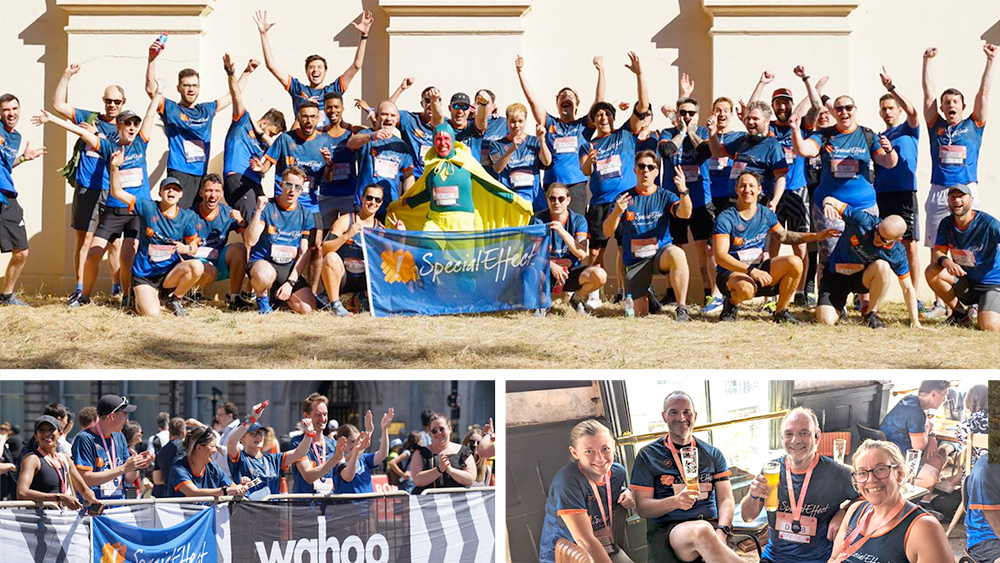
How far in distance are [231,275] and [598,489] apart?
A: 4.73 metres

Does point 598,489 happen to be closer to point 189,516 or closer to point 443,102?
point 189,516

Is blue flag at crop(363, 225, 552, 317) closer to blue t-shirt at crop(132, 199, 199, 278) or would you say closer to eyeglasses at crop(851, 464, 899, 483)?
blue t-shirt at crop(132, 199, 199, 278)

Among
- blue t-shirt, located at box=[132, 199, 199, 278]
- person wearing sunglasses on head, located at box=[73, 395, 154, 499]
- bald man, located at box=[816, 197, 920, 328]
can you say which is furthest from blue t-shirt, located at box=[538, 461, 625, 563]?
blue t-shirt, located at box=[132, 199, 199, 278]

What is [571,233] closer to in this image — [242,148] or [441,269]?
[441,269]

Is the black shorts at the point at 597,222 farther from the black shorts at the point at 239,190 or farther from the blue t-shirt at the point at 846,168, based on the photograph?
the black shorts at the point at 239,190

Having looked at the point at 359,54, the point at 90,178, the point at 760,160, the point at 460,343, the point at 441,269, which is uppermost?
the point at 359,54

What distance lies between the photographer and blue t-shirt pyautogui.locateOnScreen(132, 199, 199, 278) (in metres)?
10.0

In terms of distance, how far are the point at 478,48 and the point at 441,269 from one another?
11.8ft

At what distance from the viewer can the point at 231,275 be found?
10.5 m

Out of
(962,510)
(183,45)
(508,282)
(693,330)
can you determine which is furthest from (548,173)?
Result: (962,510)

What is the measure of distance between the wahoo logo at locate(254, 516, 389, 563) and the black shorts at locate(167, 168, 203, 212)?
515cm

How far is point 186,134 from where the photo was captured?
11.4 metres

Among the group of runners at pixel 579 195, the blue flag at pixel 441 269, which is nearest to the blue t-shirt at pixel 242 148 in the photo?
the group of runners at pixel 579 195

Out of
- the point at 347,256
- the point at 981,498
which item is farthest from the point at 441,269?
the point at 981,498
